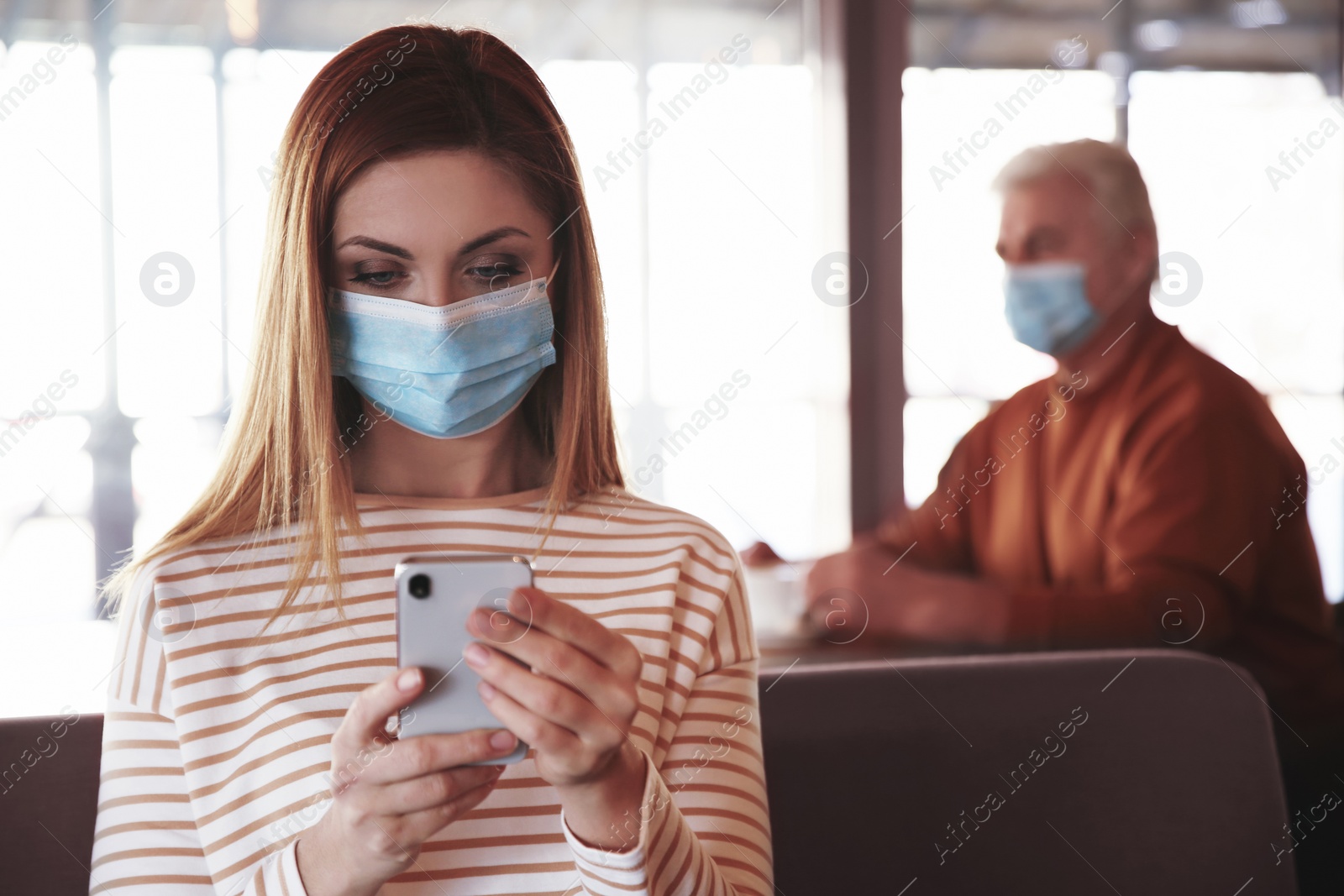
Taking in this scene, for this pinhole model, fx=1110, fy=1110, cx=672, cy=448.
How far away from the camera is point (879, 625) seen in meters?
1.86

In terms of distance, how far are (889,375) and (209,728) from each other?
318 centimetres

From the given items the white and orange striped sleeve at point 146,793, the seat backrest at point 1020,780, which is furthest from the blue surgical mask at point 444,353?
the seat backrest at point 1020,780

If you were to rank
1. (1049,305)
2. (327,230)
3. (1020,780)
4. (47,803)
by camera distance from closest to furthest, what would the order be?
(327,230) < (47,803) < (1020,780) < (1049,305)

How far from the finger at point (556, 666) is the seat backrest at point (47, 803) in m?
0.62

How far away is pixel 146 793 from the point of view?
2.74 ft

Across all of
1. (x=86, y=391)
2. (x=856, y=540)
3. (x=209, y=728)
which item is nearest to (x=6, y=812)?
(x=209, y=728)

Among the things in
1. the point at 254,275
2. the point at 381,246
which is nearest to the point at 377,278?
the point at 381,246

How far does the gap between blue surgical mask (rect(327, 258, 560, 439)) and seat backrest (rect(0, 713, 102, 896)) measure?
0.46 meters

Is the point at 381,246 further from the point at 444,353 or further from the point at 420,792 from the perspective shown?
the point at 420,792

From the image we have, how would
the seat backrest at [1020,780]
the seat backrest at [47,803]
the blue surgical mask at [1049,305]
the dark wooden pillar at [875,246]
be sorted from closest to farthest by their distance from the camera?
the seat backrest at [47,803], the seat backrest at [1020,780], the blue surgical mask at [1049,305], the dark wooden pillar at [875,246]

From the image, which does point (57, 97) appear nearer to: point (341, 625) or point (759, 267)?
point (759, 267)

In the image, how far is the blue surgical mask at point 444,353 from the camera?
36.9 inches

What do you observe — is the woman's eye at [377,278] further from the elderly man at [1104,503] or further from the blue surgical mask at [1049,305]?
the blue surgical mask at [1049,305]

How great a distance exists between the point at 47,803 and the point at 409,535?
1.55 feet
